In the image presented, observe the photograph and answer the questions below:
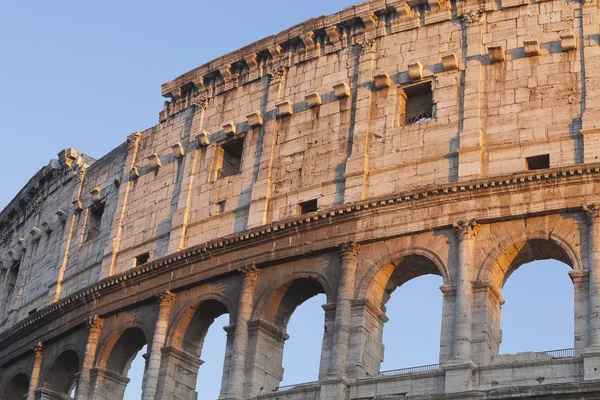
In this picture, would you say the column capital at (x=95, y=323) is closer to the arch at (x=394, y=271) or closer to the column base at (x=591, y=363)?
the arch at (x=394, y=271)

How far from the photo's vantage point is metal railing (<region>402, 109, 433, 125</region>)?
34844mm

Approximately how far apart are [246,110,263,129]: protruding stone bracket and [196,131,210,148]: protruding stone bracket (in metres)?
1.76

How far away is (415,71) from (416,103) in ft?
3.31

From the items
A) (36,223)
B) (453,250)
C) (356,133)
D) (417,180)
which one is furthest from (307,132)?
(36,223)

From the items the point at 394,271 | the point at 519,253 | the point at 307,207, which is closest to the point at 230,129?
the point at 307,207

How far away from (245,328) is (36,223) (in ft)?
50.3

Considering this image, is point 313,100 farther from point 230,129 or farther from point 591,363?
point 591,363

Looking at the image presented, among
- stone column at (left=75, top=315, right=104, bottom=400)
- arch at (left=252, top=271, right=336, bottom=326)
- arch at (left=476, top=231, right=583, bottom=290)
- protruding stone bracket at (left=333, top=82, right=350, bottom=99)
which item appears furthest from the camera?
stone column at (left=75, top=315, right=104, bottom=400)

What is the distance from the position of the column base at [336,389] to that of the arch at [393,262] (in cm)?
242

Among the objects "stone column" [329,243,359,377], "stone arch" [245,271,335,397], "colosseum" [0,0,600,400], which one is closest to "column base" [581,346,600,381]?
"colosseum" [0,0,600,400]

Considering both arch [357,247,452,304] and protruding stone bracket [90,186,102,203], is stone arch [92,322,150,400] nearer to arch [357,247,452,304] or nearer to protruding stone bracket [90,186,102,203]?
protruding stone bracket [90,186,102,203]

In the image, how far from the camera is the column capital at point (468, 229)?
3133cm

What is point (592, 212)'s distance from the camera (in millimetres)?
30203

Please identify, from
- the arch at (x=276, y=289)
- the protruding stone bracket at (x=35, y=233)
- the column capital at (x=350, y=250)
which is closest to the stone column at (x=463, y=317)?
the column capital at (x=350, y=250)
